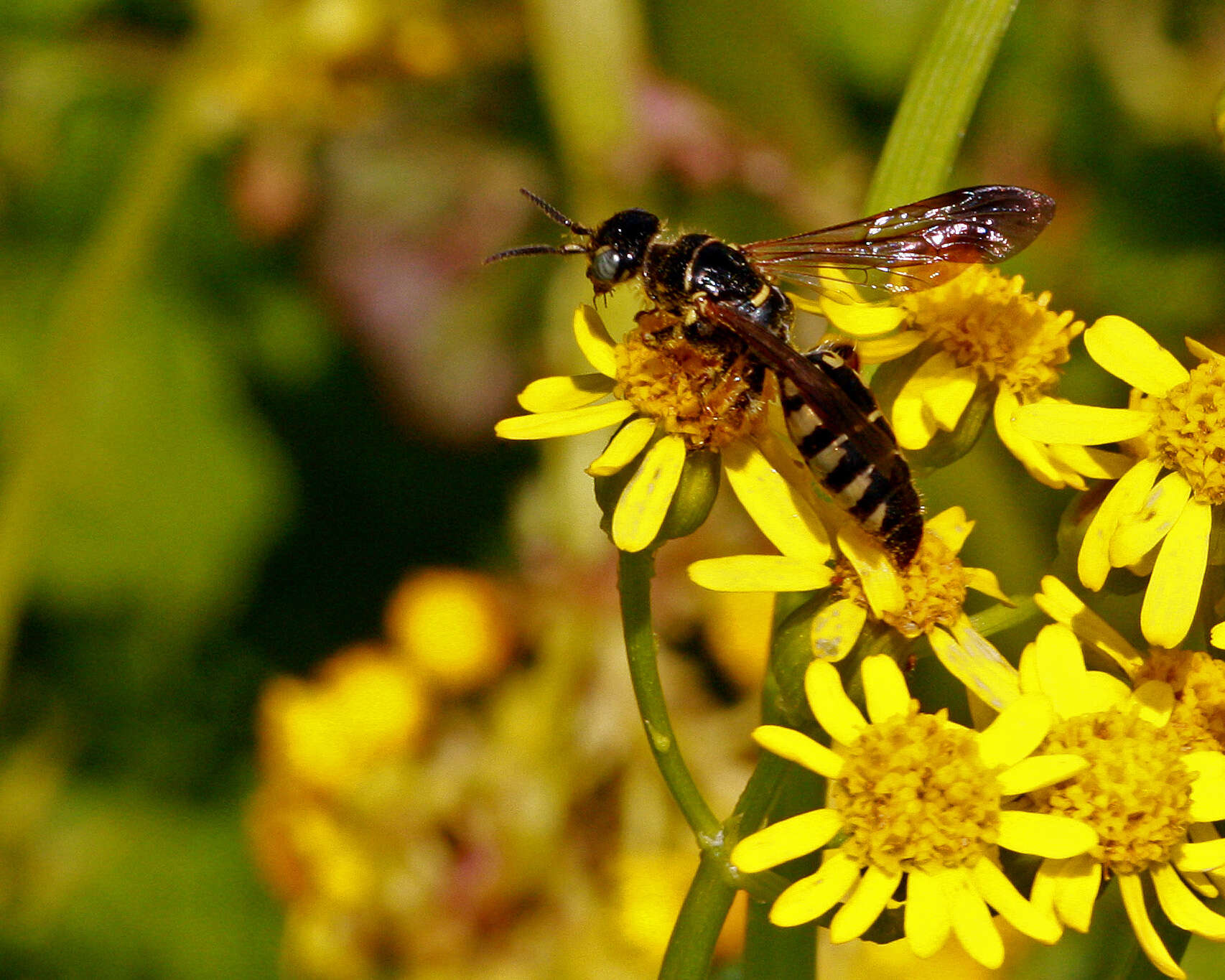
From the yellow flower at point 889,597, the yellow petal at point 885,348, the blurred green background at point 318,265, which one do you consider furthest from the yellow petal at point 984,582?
the blurred green background at point 318,265

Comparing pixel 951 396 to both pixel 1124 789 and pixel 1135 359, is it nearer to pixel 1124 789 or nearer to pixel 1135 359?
pixel 1135 359

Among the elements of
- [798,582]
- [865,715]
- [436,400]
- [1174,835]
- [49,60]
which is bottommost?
[1174,835]

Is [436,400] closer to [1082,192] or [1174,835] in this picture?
[1082,192]

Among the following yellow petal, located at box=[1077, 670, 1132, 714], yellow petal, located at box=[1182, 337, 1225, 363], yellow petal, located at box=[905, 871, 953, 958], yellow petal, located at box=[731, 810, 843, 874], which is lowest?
yellow petal, located at box=[905, 871, 953, 958]

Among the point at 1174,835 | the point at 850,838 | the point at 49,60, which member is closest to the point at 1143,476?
the point at 1174,835

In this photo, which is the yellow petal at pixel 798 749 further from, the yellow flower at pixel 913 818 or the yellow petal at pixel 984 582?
the yellow petal at pixel 984 582

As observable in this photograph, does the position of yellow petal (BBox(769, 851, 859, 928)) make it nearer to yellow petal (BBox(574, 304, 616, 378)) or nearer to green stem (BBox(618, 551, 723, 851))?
green stem (BBox(618, 551, 723, 851))

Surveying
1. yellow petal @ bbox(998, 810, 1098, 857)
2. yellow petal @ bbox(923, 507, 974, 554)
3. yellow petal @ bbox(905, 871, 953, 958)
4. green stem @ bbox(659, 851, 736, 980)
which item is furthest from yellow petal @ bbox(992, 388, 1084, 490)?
green stem @ bbox(659, 851, 736, 980)
